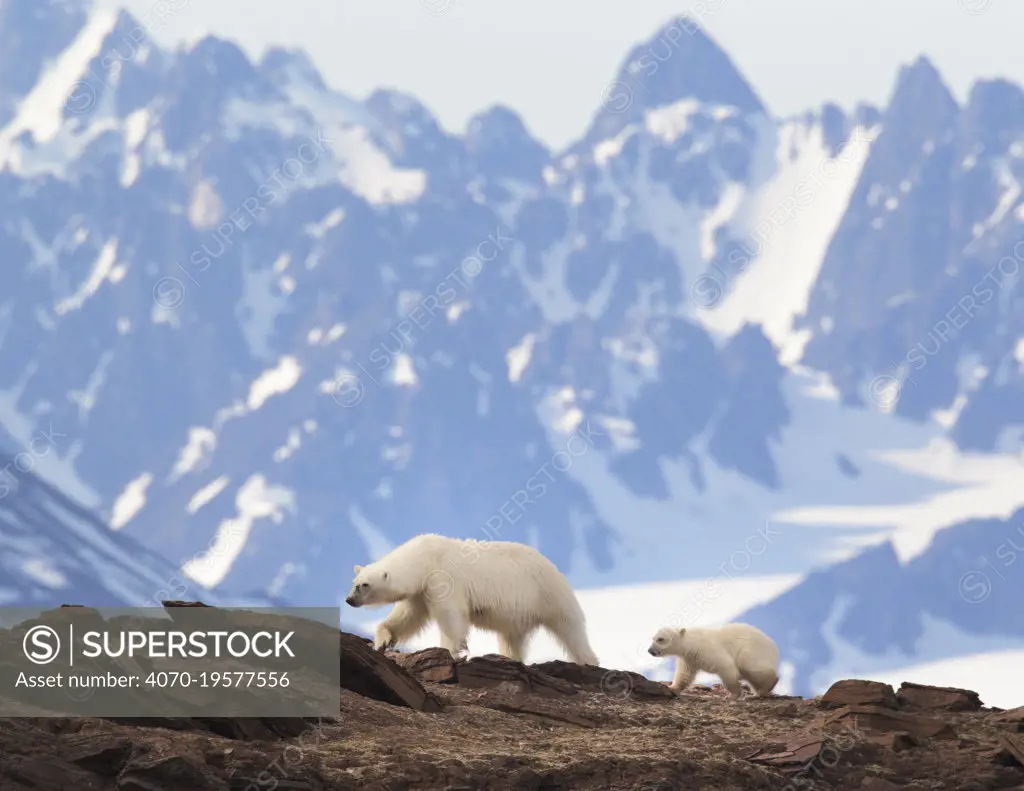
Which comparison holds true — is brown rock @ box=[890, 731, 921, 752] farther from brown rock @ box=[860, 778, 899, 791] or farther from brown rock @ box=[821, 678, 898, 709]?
brown rock @ box=[821, 678, 898, 709]

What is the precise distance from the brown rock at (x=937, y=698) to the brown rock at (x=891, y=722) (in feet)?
3.99

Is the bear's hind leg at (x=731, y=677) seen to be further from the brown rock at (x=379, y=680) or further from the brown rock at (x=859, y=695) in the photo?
the brown rock at (x=379, y=680)

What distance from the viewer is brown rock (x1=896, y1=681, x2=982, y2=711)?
20594 millimetres

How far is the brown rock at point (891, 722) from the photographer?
18.9 meters

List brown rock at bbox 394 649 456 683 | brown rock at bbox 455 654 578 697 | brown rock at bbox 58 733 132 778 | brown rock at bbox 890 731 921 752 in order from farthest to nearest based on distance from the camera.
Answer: brown rock at bbox 394 649 456 683
brown rock at bbox 455 654 578 697
brown rock at bbox 890 731 921 752
brown rock at bbox 58 733 132 778

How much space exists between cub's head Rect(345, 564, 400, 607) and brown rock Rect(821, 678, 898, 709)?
6908mm

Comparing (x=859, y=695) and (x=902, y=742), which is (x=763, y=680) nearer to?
(x=859, y=695)

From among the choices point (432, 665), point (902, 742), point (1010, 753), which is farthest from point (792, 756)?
point (432, 665)

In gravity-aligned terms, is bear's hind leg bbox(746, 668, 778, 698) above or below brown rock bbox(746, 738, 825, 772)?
above

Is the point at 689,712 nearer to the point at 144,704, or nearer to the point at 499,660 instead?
the point at 499,660

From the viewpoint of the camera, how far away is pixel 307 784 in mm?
15016

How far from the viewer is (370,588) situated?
78.6 ft

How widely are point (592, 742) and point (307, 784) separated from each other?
3.97 metres

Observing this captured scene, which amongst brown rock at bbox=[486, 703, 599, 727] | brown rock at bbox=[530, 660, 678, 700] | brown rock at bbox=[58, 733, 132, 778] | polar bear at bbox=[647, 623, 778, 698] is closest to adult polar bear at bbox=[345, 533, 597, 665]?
polar bear at bbox=[647, 623, 778, 698]
